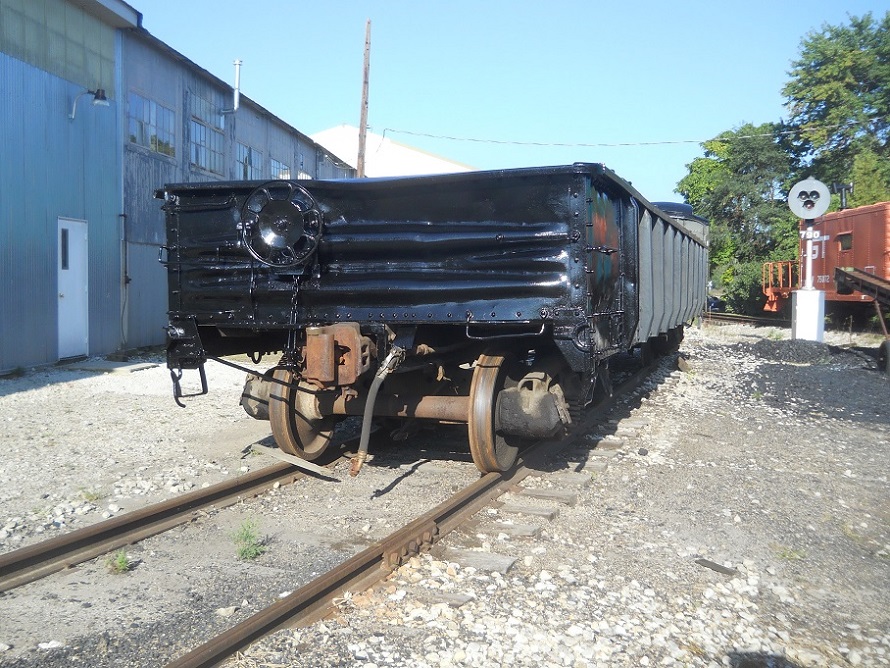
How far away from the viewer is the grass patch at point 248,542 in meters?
4.38

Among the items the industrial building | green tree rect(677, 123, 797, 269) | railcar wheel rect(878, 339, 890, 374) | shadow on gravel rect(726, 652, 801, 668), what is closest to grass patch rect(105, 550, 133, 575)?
shadow on gravel rect(726, 652, 801, 668)

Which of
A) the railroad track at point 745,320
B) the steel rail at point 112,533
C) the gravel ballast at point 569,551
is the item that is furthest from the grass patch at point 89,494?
the railroad track at point 745,320

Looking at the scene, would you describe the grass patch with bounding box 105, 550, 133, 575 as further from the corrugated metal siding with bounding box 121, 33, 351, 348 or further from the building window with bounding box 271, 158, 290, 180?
the building window with bounding box 271, 158, 290, 180

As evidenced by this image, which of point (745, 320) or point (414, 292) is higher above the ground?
point (414, 292)

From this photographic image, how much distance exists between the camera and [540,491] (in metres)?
5.75

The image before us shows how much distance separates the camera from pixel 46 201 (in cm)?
1270

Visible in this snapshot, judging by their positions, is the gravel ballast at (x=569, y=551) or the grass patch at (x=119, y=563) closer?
the gravel ballast at (x=569, y=551)

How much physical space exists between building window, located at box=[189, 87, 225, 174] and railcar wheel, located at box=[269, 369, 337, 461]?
Result: 523 inches

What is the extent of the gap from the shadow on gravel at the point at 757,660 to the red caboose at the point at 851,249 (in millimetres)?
15159

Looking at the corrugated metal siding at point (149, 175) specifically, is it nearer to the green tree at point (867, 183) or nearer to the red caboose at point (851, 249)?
the red caboose at point (851, 249)

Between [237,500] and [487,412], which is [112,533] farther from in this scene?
[487,412]

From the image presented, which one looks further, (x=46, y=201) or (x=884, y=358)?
(x=884, y=358)

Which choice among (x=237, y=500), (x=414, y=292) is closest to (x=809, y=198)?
(x=414, y=292)

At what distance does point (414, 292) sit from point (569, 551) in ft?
7.01
